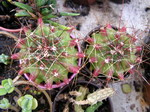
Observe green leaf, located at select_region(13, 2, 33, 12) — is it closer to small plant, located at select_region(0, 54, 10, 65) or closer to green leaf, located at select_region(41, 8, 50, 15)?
green leaf, located at select_region(41, 8, 50, 15)

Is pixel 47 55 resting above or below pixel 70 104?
above

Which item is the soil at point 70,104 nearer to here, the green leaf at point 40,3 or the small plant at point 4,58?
the small plant at point 4,58

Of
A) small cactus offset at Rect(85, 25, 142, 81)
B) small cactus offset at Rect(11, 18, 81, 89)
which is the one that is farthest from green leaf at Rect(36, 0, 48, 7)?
small cactus offset at Rect(85, 25, 142, 81)

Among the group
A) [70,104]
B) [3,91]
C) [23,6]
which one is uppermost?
[23,6]

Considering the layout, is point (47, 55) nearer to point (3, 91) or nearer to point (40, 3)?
point (3, 91)

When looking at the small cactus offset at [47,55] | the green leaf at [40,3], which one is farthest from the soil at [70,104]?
the green leaf at [40,3]

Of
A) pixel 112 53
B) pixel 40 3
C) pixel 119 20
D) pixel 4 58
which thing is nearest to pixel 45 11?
pixel 40 3

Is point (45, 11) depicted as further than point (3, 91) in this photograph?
Yes

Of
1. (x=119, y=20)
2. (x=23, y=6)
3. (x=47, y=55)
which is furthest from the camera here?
(x=119, y=20)

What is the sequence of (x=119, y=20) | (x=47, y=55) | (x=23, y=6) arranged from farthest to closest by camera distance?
(x=119, y=20) → (x=23, y=6) → (x=47, y=55)
